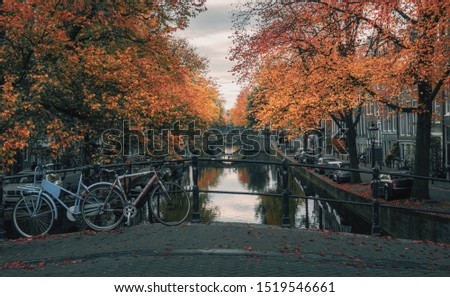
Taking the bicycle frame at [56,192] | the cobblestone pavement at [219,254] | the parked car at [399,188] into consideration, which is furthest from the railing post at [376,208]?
the parked car at [399,188]

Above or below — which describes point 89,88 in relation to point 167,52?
below

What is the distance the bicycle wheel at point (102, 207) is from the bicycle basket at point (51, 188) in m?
0.57

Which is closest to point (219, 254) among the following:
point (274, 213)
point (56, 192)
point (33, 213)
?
point (56, 192)

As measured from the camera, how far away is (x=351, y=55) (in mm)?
20859

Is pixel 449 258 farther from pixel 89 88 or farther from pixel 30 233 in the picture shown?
pixel 89 88

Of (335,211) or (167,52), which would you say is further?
(335,211)

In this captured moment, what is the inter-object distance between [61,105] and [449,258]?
1243cm

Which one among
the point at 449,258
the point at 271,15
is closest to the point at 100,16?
the point at 271,15

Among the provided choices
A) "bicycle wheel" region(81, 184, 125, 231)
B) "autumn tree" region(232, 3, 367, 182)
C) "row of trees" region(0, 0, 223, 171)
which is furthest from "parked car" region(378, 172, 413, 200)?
"bicycle wheel" region(81, 184, 125, 231)

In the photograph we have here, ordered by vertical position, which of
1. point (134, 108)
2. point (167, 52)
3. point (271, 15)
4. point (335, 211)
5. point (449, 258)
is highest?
point (271, 15)

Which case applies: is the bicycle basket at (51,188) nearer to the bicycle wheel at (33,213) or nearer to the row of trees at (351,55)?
the bicycle wheel at (33,213)

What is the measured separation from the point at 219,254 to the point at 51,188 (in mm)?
3699

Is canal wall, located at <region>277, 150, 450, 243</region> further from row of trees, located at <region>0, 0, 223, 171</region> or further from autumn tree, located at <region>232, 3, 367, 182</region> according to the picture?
row of trees, located at <region>0, 0, 223, 171</region>

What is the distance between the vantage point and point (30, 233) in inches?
351
